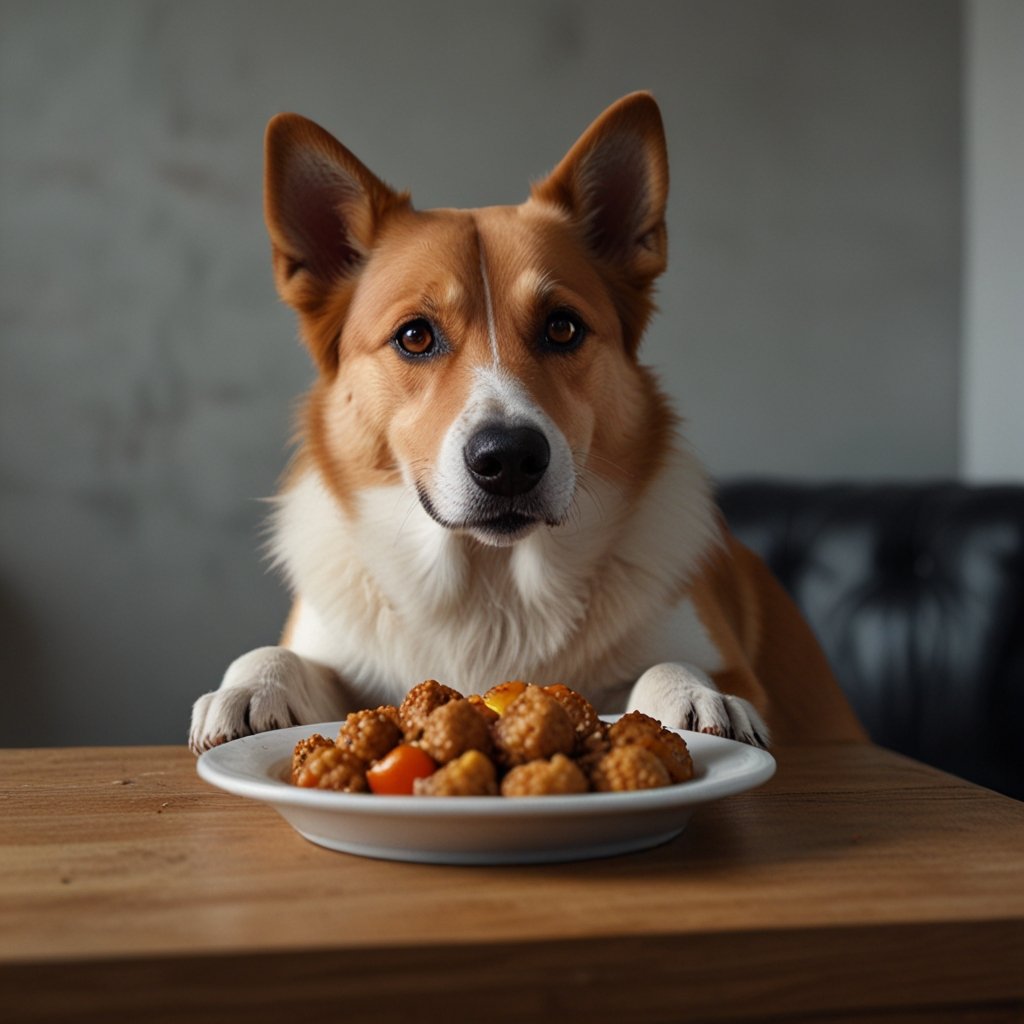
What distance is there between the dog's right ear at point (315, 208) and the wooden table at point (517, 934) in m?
0.86

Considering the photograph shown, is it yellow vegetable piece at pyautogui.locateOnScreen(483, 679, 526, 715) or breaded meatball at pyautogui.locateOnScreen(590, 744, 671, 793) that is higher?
yellow vegetable piece at pyautogui.locateOnScreen(483, 679, 526, 715)

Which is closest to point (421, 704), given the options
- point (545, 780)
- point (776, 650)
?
point (545, 780)

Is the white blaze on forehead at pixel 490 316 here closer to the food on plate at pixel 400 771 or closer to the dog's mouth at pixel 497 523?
the dog's mouth at pixel 497 523

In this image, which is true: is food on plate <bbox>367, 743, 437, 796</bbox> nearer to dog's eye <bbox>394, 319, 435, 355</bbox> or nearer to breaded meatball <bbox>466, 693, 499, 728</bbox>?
breaded meatball <bbox>466, 693, 499, 728</bbox>

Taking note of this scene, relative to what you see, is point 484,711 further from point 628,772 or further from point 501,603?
point 501,603

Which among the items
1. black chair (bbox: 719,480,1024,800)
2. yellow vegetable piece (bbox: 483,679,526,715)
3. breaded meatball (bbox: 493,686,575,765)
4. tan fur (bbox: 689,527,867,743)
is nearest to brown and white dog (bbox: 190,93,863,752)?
tan fur (bbox: 689,527,867,743)

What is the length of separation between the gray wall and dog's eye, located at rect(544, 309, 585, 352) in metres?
1.45

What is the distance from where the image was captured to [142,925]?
683 millimetres

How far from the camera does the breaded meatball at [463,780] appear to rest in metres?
0.80

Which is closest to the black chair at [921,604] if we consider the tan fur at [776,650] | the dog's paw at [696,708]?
the tan fur at [776,650]

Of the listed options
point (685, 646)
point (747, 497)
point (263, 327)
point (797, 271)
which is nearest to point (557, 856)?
point (685, 646)

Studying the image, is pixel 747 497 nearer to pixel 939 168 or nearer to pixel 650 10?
pixel 939 168

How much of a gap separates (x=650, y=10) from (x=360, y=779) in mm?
2445

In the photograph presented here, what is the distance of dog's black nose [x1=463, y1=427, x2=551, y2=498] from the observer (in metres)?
1.19
